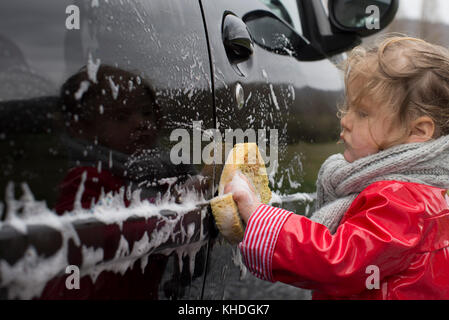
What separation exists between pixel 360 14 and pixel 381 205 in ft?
5.68

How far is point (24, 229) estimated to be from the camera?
82 centimetres

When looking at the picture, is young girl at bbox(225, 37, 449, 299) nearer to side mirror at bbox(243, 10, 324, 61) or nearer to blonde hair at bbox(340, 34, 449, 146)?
blonde hair at bbox(340, 34, 449, 146)

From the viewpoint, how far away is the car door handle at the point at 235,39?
4.94 ft

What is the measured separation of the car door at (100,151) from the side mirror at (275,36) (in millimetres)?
491

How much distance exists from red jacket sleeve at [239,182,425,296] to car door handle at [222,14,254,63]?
0.49m

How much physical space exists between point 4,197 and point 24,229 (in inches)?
2.4

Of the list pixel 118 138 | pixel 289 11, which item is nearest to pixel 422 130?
pixel 118 138

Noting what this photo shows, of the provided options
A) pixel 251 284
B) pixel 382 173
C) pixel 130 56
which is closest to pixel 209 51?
pixel 130 56
